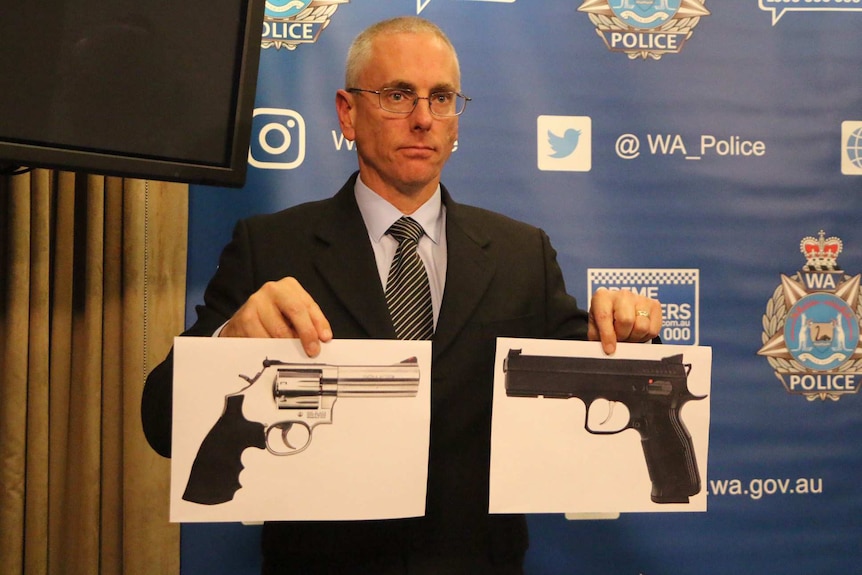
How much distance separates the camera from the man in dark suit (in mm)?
1549

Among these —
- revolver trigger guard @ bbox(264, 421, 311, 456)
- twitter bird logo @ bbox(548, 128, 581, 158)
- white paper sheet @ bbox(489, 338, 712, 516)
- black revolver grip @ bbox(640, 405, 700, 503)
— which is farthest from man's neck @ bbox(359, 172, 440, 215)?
twitter bird logo @ bbox(548, 128, 581, 158)

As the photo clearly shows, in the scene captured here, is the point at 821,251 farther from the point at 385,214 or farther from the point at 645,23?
the point at 385,214

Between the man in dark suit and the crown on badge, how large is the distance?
1223 mm

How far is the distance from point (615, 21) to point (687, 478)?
63.2 inches

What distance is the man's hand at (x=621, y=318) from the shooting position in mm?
1518

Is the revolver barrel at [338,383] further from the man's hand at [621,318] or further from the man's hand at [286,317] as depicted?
the man's hand at [621,318]

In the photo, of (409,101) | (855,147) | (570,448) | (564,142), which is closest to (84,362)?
(409,101)

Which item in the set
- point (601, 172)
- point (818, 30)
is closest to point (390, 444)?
point (601, 172)

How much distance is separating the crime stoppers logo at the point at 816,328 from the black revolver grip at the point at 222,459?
185 centimetres

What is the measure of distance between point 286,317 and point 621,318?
658 millimetres

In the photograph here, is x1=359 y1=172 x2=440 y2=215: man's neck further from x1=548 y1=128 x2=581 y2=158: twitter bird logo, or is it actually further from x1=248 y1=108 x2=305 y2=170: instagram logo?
x1=548 y1=128 x2=581 y2=158: twitter bird logo

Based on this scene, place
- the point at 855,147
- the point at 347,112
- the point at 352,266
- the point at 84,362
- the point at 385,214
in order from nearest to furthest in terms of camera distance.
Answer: the point at 352,266
the point at 385,214
the point at 347,112
the point at 84,362
the point at 855,147

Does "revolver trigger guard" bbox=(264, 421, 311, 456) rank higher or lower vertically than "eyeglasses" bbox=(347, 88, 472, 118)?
lower

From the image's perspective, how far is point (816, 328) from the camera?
8.46 ft
